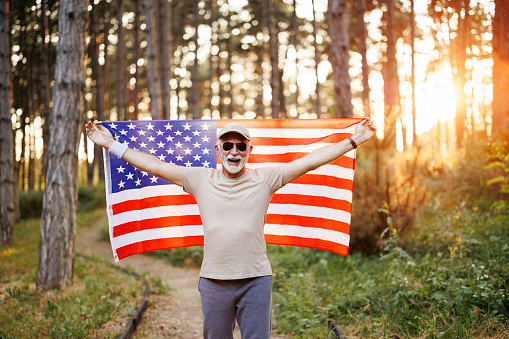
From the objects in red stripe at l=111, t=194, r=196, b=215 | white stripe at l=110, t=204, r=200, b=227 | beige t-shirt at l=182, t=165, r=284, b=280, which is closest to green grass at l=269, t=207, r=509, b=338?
white stripe at l=110, t=204, r=200, b=227

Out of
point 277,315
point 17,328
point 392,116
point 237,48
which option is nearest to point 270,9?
point 237,48

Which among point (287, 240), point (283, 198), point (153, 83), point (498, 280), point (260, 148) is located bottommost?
point (498, 280)

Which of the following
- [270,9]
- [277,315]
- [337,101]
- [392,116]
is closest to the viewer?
[277,315]

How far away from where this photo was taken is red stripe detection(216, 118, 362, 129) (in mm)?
5547

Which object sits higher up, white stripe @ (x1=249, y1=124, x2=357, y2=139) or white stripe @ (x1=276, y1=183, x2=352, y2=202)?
white stripe @ (x1=249, y1=124, x2=357, y2=139)

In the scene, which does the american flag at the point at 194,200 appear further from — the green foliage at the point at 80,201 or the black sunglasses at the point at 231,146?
the green foliage at the point at 80,201

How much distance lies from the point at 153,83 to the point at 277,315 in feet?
36.3

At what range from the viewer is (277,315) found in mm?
7914

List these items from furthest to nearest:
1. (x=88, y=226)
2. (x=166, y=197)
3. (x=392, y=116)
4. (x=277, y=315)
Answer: (x=88, y=226)
(x=392, y=116)
(x=277, y=315)
(x=166, y=197)

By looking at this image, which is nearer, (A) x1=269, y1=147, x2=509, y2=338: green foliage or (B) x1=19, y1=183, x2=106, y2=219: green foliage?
(A) x1=269, y1=147, x2=509, y2=338: green foliage

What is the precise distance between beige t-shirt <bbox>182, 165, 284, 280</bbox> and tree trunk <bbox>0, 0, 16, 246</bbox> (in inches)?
566

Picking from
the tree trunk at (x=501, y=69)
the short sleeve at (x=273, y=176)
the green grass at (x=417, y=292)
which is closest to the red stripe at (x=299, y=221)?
the green grass at (x=417, y=292)

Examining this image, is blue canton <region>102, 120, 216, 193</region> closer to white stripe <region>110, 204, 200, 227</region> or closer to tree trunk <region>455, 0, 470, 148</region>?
white stripe <region>110, 204, 200, 227</region>

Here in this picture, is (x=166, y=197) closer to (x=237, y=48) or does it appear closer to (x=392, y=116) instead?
(x=392, y=116)
